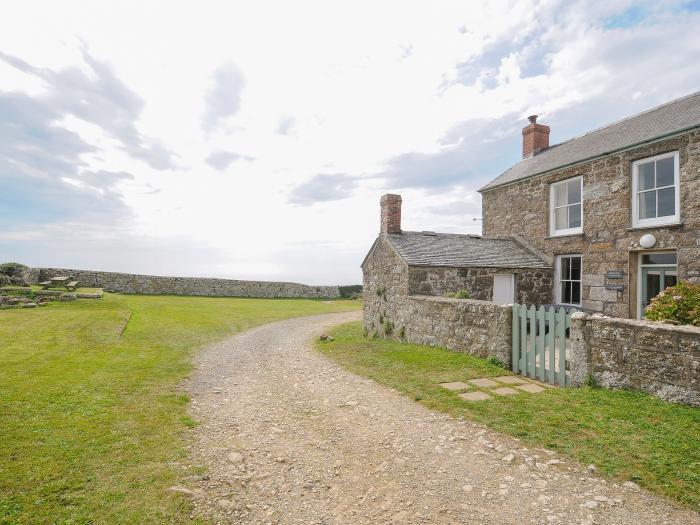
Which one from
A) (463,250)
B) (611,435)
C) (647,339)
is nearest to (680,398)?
(647,339)

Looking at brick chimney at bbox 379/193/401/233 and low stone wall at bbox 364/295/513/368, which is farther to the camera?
brick chimney at bbox 379/193/401/233

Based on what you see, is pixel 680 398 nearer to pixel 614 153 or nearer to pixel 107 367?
pixel 614 153

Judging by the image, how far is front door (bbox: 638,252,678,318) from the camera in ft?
38.0

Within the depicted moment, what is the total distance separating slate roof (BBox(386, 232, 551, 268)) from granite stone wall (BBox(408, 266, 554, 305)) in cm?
22

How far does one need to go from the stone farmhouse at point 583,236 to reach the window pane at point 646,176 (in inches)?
1.1

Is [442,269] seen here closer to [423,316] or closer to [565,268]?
[423,316]

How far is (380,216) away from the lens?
1590 centimetres

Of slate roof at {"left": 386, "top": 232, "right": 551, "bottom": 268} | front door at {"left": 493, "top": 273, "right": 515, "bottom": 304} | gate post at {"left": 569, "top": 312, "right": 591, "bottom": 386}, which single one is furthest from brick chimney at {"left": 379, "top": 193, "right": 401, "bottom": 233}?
gate post at {"left": 569, "top": 312, "right": 591, "bottom": 386}

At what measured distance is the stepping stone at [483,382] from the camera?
7.45 meters

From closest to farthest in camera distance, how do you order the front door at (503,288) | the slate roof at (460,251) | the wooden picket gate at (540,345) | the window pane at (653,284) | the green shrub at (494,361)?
1. the wooden picket gate at (540,345)
2. the green shrub at (494,361)
3. the window pane at (653,284)
4. the slate roof at (460,251)
5. the front door at (503,288)

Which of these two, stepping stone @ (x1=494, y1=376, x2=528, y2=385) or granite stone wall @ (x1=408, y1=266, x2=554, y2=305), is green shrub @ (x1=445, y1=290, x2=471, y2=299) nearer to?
granite stone wall @ (x1=408, y1=266, x2=554, y2=305)

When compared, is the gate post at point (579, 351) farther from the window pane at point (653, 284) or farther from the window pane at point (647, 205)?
the window pane at point (647, 205)

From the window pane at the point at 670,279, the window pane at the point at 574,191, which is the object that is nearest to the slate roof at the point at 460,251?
the window pane at the point at 574,191

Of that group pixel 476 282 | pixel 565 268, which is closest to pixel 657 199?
pixel 565 268
